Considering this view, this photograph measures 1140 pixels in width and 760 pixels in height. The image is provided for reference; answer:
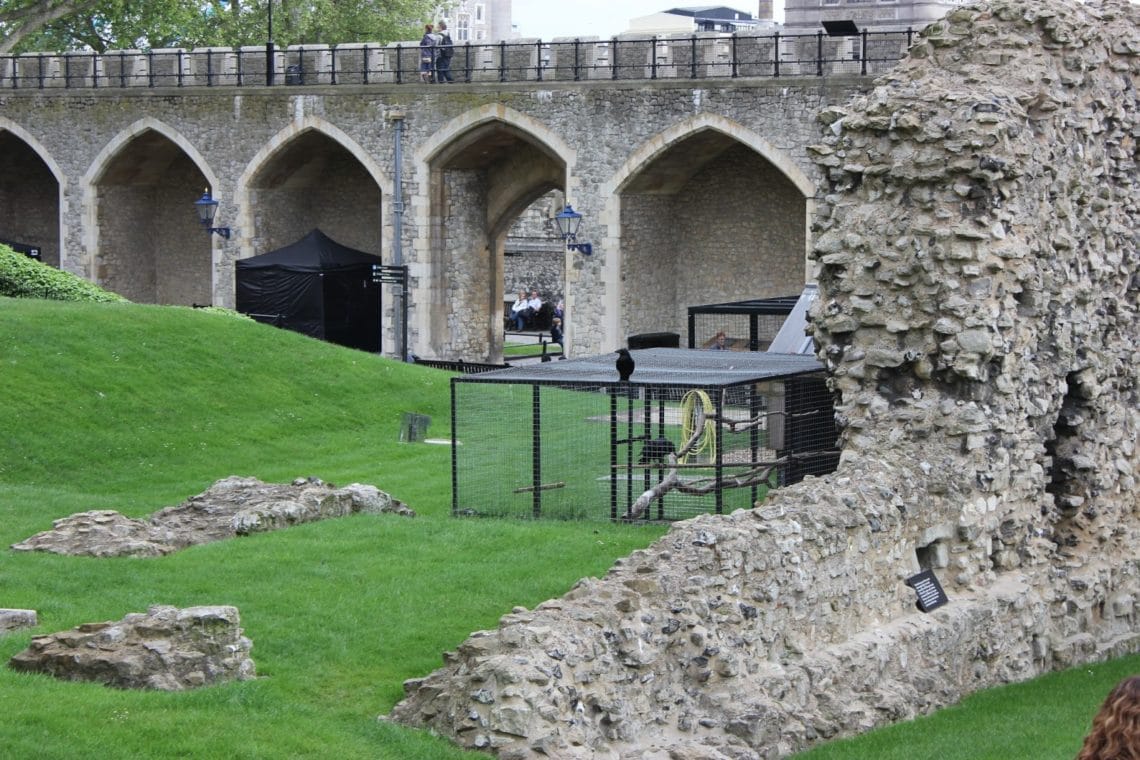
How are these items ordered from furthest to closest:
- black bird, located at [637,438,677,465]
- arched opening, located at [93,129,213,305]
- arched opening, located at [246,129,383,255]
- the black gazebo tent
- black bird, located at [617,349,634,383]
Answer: arched opening, located at [93,129,213,305] → arched opening, located at [246,129,383,255] → the black gazebo tent → black bird, located at [637,438,677,465] → black bird, located at [617,349,634,383]

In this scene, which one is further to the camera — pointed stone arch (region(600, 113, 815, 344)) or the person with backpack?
the person with backpack

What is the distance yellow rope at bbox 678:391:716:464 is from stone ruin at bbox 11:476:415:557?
6.71ft

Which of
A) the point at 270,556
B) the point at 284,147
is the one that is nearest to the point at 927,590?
the point at 270,556

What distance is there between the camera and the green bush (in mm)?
23953

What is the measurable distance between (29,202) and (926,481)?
3180cm

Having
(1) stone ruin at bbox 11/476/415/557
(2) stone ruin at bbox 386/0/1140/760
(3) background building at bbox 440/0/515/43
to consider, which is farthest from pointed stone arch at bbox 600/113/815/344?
(3) background building at bbox 440/0/515/43

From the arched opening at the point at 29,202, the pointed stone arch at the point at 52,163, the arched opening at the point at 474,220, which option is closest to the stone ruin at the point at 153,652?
the arched opening at the point at 474,220

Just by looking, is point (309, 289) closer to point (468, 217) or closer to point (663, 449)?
point (468, 217)

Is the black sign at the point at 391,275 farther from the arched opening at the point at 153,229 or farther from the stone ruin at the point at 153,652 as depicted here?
the stone ruin at the point at 153,652

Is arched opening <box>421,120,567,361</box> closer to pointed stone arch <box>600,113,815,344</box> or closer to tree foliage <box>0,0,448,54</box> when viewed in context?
pointed stone arch <box>600,113,815,344</box>

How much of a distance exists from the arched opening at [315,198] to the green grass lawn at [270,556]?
12109mm

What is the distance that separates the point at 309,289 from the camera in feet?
102

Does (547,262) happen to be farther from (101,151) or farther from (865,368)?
(865,368)

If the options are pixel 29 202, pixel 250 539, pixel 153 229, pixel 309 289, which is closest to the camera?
pixel 250 539
